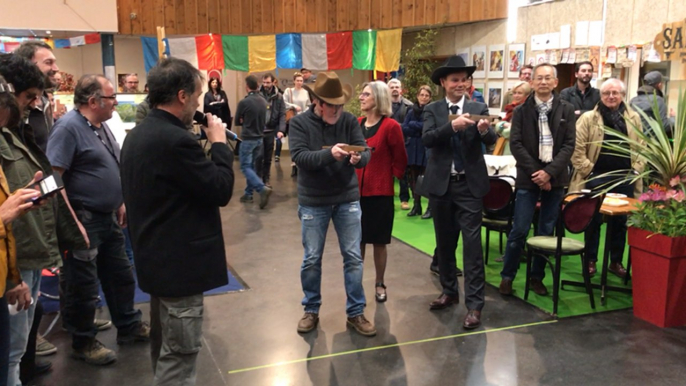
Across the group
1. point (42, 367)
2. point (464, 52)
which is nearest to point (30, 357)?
point (42, 367)

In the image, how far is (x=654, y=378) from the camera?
3.35 metres

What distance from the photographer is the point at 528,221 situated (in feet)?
14.9

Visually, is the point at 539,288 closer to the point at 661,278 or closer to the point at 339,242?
the point at 661,278

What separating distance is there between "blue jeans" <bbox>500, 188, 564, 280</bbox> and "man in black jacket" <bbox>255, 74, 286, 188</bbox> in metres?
5.13

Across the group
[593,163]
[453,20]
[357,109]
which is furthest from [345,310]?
[453,20]

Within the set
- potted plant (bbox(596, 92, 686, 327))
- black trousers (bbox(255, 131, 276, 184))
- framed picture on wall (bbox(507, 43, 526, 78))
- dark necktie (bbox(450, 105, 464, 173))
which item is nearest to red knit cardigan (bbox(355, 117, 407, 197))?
dark necktie (bbox(450, 105, 464, 173))

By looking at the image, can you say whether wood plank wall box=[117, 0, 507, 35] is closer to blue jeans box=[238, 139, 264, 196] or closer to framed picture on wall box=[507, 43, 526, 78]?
framed picture on wall box=[507, 43, 526, 78]

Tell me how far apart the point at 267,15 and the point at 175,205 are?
401 inches

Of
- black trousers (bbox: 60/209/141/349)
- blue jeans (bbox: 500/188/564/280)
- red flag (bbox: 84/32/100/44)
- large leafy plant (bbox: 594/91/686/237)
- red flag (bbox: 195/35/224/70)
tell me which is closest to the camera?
black trousers (bbox: 60/209/141/349)

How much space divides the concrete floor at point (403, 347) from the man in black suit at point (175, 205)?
949 millimetres

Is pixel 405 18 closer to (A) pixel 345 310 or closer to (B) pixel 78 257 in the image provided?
(A) pixel 345 310

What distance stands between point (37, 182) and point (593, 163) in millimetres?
4406

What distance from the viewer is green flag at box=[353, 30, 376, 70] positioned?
454 inches

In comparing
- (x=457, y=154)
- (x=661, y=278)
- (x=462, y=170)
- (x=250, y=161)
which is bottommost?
(x=661, y=278)
